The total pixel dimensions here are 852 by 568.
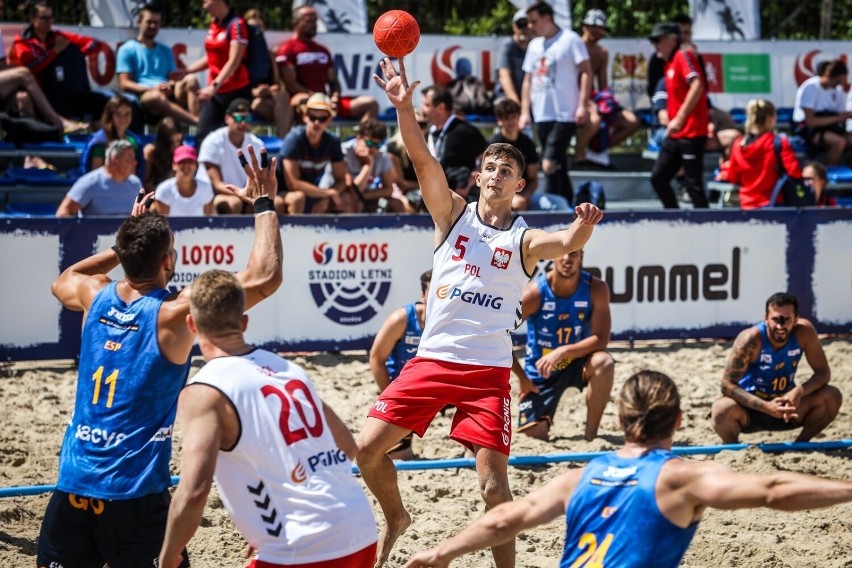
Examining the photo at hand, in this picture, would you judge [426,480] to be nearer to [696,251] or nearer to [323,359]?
[323,359]

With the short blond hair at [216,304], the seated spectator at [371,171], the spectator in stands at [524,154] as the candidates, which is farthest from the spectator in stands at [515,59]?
the short blond hair at [216,304]

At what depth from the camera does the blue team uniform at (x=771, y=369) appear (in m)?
7.62

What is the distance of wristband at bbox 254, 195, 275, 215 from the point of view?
439 cm

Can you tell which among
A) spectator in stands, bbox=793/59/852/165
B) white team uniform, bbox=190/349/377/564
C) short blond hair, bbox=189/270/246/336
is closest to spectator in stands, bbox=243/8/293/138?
spectator in stands, bbox=793/59/852/165

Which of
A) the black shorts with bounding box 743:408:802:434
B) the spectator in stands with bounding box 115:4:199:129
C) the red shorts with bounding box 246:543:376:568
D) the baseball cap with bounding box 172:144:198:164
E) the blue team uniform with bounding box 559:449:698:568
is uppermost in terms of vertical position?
the spectator in stands with bounding box 115:4:199:129

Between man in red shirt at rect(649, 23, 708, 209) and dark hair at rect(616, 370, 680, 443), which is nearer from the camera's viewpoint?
dark hair at rect(616, 370, 680, 443)

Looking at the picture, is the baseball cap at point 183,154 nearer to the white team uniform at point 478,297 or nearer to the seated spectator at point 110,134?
the seated spectator at point 110,134

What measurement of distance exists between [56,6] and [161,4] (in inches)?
84.6

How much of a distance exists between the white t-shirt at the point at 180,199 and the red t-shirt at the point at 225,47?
5.36 ft

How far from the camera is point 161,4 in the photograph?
1981 cm

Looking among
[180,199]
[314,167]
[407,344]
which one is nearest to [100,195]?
[180,199]

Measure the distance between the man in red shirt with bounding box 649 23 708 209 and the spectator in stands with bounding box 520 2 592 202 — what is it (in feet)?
3.01

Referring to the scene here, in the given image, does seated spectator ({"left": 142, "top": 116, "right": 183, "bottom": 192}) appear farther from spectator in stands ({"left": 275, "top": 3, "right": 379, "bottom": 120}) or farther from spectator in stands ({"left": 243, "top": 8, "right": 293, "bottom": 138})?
spectator in stands ({"left": 275, "top": 3, "right": 379, "bottom": 120})

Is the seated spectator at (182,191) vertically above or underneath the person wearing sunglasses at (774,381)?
above
